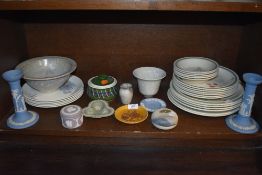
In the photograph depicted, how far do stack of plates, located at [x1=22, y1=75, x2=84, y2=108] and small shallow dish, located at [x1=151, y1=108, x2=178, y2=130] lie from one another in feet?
0.81

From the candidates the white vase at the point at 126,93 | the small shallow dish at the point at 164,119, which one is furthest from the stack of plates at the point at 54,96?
the small shallow dish at the point at 164,119

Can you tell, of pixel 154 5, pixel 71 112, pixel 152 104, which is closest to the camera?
pixel 154 5

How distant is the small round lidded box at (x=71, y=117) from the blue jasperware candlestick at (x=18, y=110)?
0.09 m

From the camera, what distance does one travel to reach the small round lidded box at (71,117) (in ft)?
2.19

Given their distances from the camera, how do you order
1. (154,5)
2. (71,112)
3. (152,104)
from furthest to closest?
(152,104)
(71,112)
(154,5)

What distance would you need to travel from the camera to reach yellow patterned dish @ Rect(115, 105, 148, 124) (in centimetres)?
70

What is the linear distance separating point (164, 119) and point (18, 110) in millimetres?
388

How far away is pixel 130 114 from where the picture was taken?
0.73 metres

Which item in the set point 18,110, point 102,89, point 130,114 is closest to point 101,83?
point 102,89

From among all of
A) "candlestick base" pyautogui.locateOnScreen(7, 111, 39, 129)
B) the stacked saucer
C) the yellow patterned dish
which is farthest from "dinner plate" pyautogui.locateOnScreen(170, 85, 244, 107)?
"candlestick base" pyautogui.locateOnScreen(7, 111, 39, 129)

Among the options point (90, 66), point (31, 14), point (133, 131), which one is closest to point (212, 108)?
point (133, 131)

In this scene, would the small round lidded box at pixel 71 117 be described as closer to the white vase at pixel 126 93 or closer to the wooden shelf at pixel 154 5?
the white vase at pixel 126 93

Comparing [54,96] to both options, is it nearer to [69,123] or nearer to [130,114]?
[69,123]

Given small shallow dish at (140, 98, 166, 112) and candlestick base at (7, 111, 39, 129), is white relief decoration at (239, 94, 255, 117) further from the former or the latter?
candlestick base at (7, 111, 39, 129)
